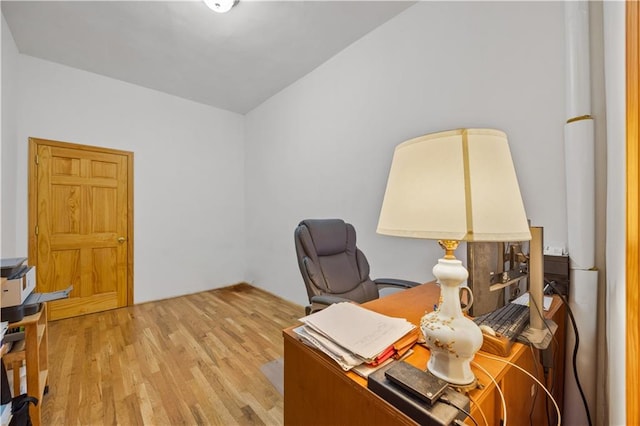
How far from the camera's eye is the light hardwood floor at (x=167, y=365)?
5.08 feet

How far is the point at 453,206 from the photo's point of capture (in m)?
0.59

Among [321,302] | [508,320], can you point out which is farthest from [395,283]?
[508,320]

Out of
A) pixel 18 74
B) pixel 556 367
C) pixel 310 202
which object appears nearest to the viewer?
pixel 556 367

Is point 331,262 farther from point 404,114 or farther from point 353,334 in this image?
point 404,114

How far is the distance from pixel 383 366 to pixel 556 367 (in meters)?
1.05

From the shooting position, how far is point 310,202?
3.09 m

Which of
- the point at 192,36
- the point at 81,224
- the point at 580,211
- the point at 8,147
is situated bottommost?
the point at 81,224

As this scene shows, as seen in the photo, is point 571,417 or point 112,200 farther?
point 112,200

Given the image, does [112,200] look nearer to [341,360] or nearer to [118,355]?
[118,355]

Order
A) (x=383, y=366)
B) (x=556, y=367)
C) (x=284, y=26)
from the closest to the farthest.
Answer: (x=383, y=366)
(x=556, y=367)
(x=284, y=26)

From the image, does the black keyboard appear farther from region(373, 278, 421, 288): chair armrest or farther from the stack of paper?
region(373, 278, 421, 288): chair armrest

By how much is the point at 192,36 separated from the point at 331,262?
2454mm

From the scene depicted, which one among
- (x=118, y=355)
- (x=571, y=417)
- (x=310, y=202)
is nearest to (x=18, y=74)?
(x=118, y=355)

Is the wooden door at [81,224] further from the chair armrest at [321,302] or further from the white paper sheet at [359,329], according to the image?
the white paper sheet at [359,329]
